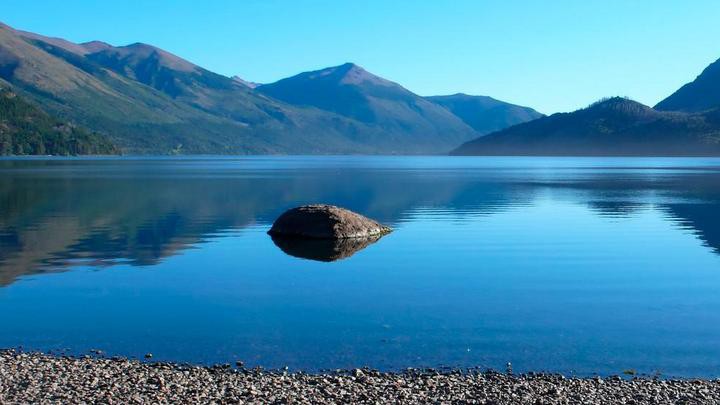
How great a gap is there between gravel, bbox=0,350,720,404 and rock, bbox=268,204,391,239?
84.5 ft

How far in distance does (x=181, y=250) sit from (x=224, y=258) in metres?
4.10

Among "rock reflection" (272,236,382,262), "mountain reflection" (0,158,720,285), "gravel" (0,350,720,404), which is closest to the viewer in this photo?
"gravel" (0,350,720,404)

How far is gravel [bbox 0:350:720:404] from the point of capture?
15750mm

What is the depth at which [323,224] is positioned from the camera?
43.9 m

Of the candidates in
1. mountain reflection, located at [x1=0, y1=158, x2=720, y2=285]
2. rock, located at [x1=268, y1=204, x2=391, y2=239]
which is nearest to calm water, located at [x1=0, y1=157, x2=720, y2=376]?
mountain reflection, located at [x1=0, y1=158, x2=720, y2=285]

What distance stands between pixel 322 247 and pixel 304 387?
24.6m

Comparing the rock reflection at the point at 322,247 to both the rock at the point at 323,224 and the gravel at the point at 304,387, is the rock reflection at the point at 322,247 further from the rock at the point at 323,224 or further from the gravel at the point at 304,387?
the gravel at the point at 304,387

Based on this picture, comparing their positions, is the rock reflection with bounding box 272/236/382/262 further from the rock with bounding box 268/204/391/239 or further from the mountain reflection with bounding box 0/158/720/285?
the rock with bounding box 268/204/391/239

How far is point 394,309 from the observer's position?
25.3 metres

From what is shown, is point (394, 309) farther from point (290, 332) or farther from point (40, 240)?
point (40, 240)

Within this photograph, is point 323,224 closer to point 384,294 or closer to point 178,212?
point 384,294

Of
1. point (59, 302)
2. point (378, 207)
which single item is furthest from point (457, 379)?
point (378, 207)

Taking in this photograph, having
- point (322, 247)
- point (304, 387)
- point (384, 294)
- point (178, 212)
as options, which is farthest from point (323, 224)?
point (304, 387)

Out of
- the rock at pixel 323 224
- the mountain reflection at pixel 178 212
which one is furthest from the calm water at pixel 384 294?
the rock at pixel 323 224
